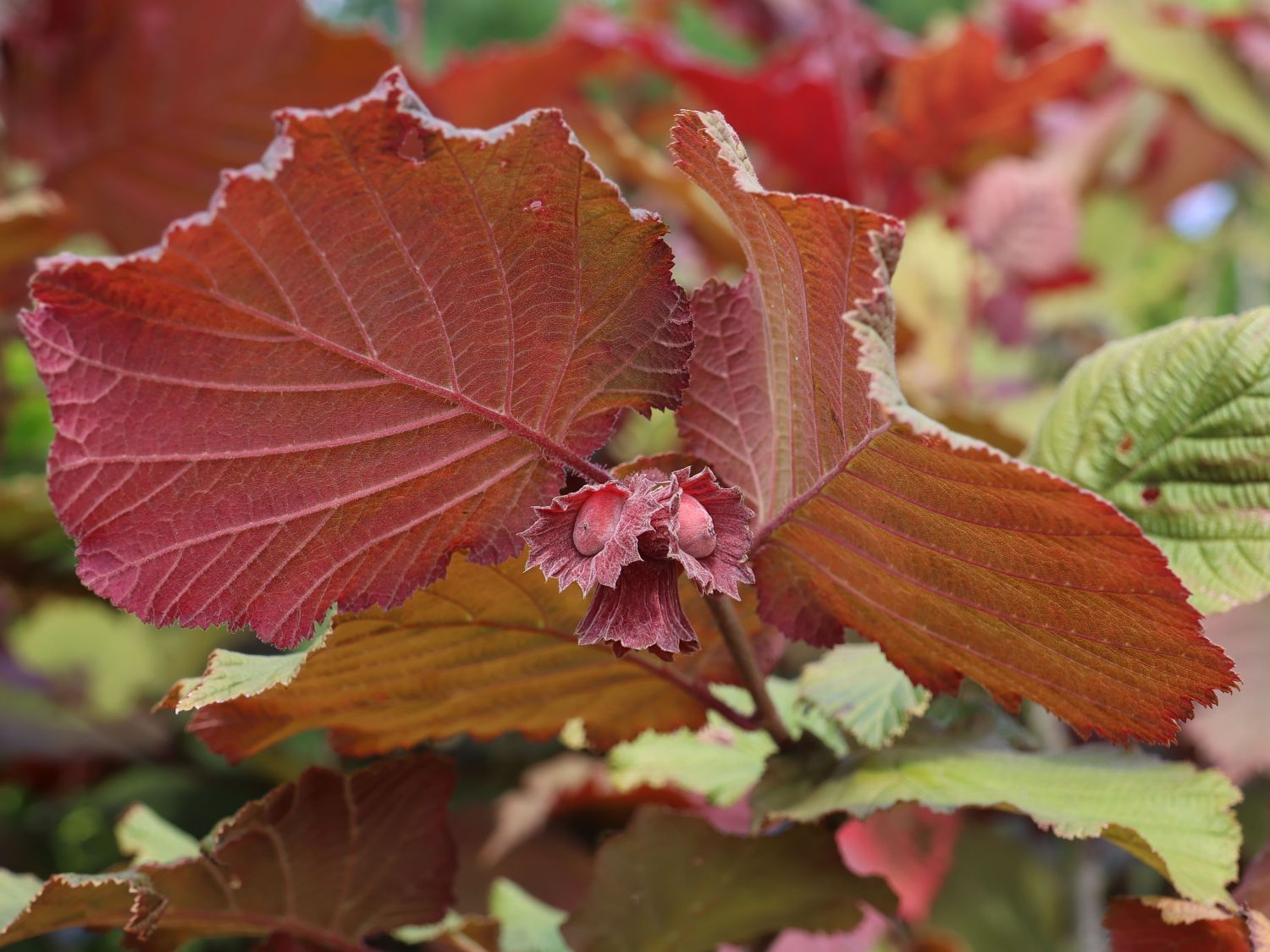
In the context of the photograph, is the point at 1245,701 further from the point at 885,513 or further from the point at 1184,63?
the point at 1184,63

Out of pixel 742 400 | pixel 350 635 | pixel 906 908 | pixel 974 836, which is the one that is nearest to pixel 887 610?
pixel 742 400

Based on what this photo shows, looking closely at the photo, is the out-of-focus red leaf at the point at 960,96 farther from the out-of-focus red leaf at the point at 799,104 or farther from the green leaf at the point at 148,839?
the green leaf at the point at 148,839

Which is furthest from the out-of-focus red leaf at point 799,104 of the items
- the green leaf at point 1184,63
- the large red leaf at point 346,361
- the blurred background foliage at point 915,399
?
the large red leaf at point 346,361

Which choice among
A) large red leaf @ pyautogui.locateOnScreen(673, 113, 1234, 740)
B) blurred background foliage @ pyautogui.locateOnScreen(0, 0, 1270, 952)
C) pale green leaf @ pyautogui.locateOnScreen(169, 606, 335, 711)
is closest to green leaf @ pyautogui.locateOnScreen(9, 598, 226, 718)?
blurred background foliage @ pyautogui.locateOnScreen(0, 0, 1270, 952)

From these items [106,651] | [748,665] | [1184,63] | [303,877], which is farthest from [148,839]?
[1184,63]

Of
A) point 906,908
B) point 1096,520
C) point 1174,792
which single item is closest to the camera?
point 1096,520

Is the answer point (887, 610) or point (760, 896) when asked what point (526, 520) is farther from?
point (760, 896)
